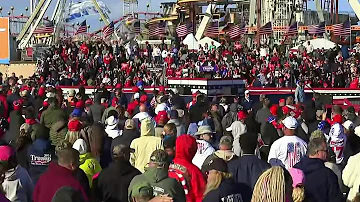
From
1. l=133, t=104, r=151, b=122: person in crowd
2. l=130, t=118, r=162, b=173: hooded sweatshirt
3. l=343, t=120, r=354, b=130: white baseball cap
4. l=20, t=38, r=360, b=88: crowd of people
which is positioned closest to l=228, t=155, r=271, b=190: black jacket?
l=130, t=118, r=162, b=173: hooded sweatshirt

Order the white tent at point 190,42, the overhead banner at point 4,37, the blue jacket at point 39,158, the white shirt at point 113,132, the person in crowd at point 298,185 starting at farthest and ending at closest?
the overhead banner at point 4,37
the white tent at point 190,42
the white shirt at point 113,132
the blue jacket at point 39,158
the person in crowd at point 298,185

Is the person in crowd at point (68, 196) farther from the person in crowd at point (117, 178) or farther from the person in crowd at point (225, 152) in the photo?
the person in crowd at point (225, 152)

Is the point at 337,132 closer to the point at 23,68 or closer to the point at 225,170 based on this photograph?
the point at 225,170

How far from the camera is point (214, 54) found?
33188mm

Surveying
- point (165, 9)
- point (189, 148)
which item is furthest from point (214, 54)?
point (165, 9)

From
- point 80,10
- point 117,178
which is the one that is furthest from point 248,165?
point 80,10

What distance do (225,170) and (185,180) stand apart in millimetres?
A: 954

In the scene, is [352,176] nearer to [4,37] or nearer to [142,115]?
[142,115]

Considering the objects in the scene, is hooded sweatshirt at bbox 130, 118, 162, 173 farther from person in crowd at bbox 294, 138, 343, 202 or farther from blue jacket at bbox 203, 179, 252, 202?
blue jacket at bbox 203, 179, 252, 202

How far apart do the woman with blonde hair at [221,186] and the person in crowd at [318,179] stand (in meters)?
0.87

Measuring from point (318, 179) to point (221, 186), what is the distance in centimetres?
123

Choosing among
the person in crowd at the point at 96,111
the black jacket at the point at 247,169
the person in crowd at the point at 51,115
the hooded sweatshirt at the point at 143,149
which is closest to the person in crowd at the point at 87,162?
the hooded sweatshirt at the point at 143,149

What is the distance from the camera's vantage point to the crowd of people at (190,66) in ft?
94.8

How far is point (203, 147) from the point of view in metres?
9.14
